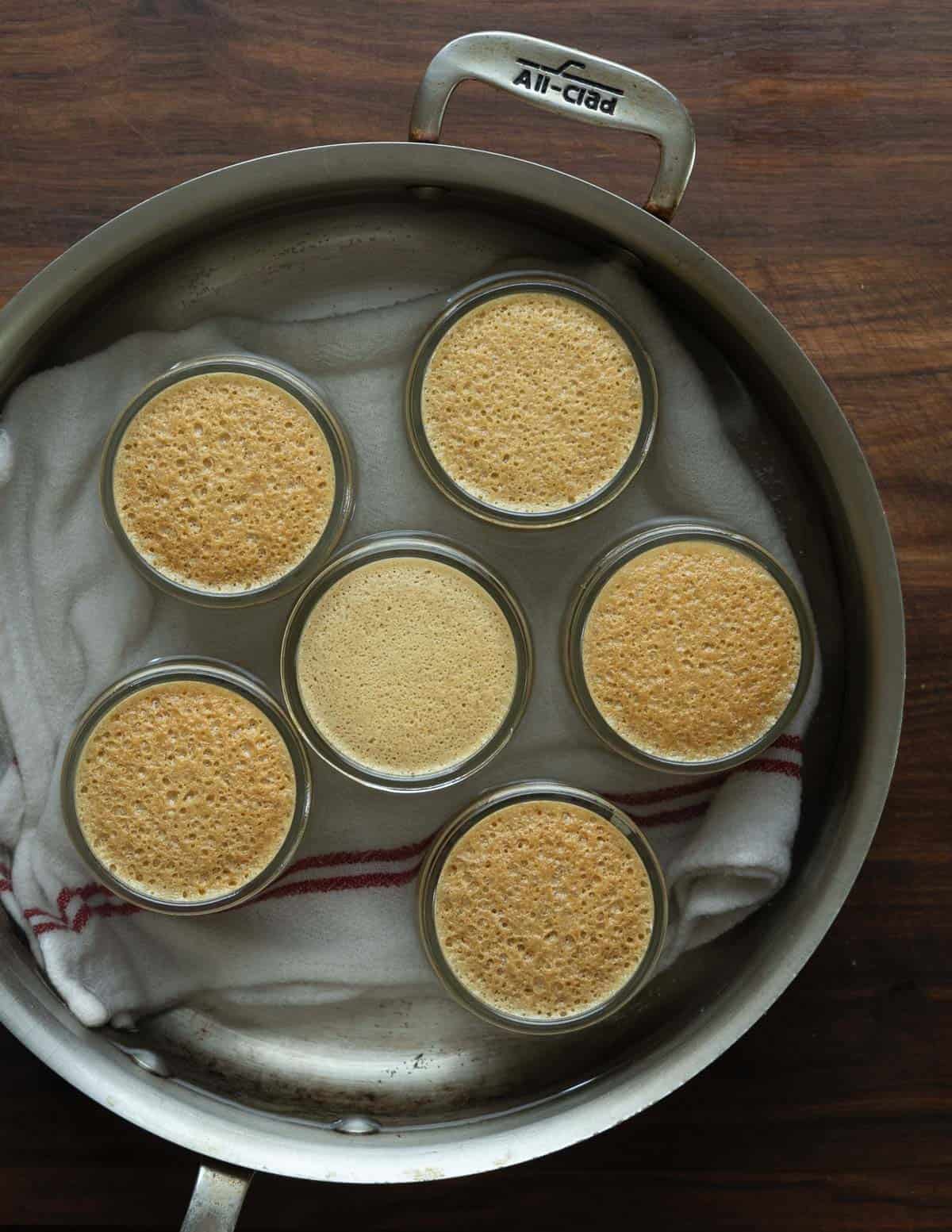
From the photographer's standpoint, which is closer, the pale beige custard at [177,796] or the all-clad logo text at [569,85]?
the all-clad logo text at [569,85]

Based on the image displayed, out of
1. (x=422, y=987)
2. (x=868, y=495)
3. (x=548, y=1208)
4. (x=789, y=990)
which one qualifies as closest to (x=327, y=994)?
(x=422, y=987)

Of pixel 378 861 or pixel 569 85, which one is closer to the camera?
pixel 569 85

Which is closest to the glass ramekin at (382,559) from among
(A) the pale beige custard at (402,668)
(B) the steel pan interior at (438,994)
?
(A) the pale beige custard at (402,668)

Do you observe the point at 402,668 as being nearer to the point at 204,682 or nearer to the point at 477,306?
the point at 204,682

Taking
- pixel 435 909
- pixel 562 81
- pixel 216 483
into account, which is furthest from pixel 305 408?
pixel 435 909

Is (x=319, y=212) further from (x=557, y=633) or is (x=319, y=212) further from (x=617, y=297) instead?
(x=557, y=633)

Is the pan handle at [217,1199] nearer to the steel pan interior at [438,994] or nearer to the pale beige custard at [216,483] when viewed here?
the steel pan interior at [438,994]

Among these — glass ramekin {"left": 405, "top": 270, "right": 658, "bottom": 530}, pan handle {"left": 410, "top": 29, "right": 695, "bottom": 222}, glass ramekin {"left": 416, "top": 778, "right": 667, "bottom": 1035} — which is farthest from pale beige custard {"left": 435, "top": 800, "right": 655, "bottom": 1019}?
pan handle {"left": 410, "top": 29, "right": 695, "bottom": 222}
